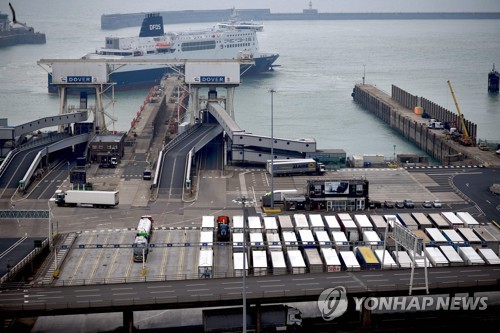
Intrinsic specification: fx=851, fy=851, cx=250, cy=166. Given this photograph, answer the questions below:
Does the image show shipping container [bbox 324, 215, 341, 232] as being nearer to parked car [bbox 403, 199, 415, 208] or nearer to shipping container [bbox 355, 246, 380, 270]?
shipping container [bbox 355, 246, 380, 270]

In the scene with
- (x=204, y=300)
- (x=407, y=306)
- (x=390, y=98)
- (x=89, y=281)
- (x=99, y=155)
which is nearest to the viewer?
(x=204, y=300)

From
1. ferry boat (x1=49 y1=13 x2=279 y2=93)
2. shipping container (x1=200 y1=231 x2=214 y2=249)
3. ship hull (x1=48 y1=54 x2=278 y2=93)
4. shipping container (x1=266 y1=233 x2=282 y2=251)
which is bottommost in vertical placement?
shipping container (x1=200 y1=231 x2=214 y2=249)

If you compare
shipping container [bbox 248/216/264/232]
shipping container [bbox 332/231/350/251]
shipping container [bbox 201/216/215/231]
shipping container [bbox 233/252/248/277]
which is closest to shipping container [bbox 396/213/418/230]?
shipping container [bbox 332/231/350/251]

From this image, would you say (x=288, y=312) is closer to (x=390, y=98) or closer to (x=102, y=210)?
(x=102, y=210)

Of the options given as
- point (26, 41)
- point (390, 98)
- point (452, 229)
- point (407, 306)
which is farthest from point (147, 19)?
point (407, 306)

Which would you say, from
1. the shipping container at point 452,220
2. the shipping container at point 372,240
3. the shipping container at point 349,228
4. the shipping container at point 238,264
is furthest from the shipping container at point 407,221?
the shipping container at point 238,264

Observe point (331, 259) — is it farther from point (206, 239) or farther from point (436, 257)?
point (206, 239)

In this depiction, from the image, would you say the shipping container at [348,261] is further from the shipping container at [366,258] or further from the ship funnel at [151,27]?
the ship funnel at [151,27]
